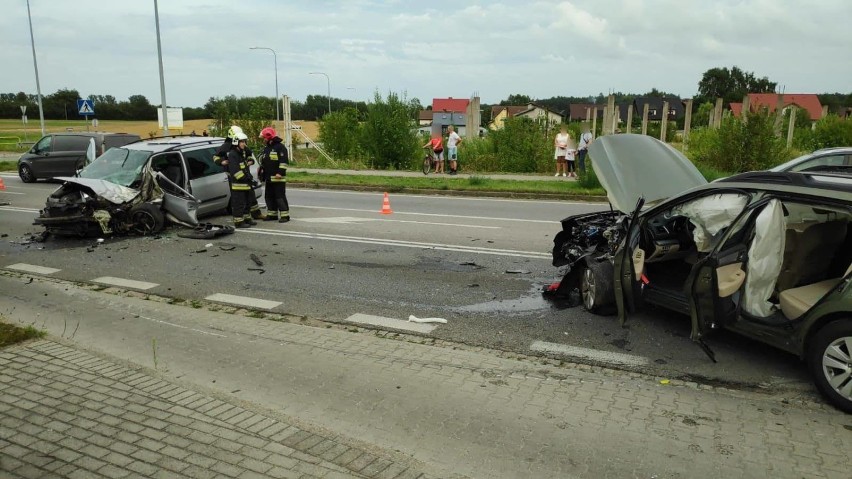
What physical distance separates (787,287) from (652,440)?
6.42 feet

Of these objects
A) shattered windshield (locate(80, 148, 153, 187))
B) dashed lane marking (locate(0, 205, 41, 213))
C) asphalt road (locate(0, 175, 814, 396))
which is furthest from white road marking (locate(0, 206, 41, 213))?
shattered windshield (locate(80, 148, 153, 187))

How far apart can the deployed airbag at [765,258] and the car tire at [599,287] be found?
1.55 meters

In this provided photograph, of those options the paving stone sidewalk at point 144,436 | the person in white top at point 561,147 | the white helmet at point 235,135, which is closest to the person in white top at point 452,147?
the person in white top at point 561,147

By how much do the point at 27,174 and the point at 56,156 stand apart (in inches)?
45.7

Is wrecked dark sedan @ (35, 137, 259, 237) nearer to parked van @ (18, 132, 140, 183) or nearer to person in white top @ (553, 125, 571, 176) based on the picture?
parked van @ (18, 132, 140, 183)

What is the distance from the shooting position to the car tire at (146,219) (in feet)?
35.7

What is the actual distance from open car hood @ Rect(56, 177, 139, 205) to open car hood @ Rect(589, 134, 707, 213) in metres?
8.07

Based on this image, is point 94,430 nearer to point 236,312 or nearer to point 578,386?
point 236,312

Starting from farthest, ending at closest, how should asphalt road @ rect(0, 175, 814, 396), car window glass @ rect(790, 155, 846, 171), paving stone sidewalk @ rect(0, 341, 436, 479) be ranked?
car window glass @ rect(790, 155, 846, 171)
asphalt road @ rect(0, 175, 814, 396)
paving stone sidewalk @ rect(0, 341, 436, 479)

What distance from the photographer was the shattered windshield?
11125mm

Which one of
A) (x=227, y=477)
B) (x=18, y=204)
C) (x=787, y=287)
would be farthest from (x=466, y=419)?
(x=18, y=204)

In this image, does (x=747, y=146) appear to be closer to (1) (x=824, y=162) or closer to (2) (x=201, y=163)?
(1) (x=824, y=162)

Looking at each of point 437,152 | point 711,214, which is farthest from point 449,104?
point 711,214

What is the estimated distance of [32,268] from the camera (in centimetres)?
895
